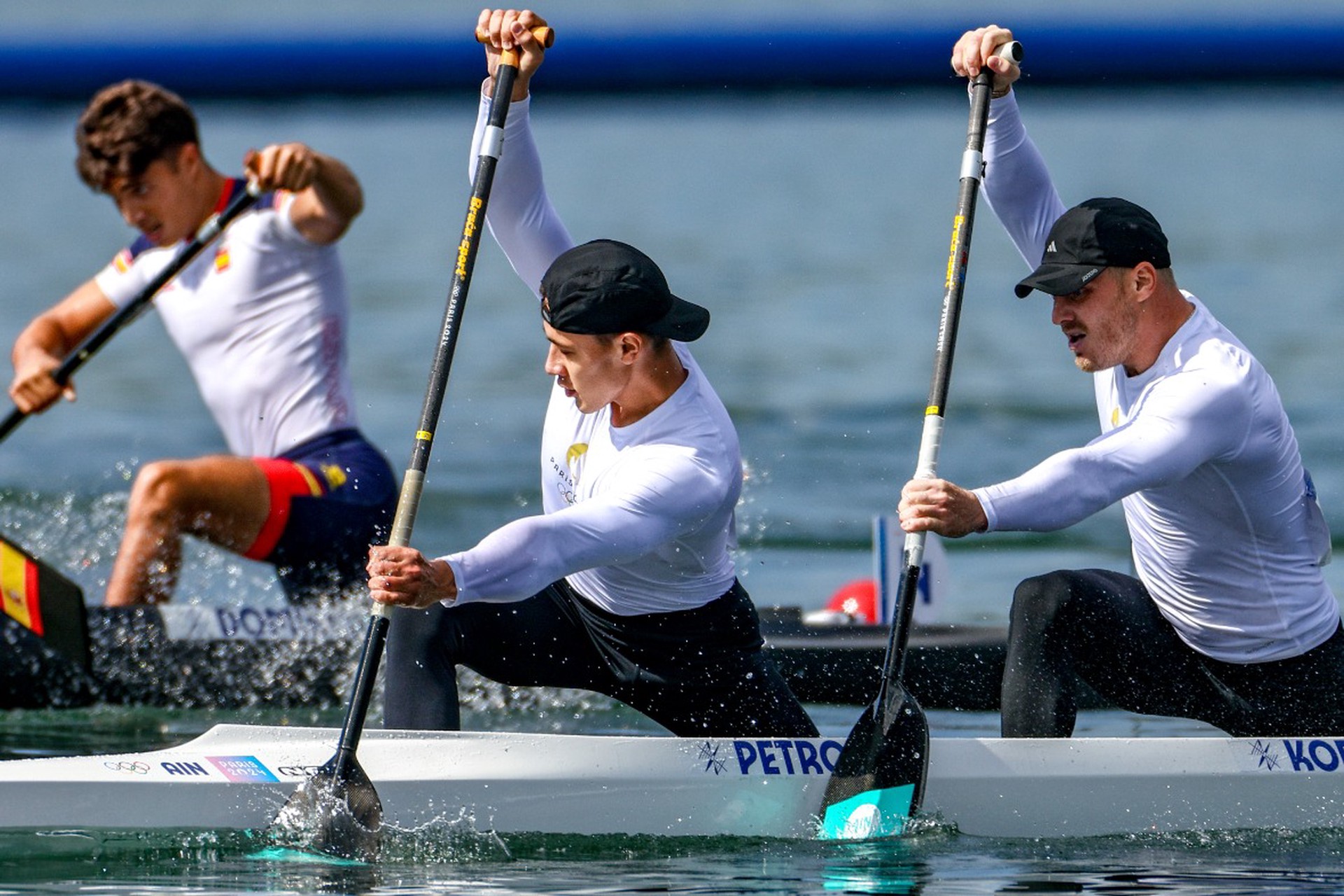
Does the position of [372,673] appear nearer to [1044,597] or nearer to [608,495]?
[608,495]

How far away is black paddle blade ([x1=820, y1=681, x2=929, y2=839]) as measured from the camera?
14.7 feet

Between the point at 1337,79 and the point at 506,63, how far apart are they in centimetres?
2639

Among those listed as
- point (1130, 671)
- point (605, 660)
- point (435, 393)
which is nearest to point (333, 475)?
point (435, 393)

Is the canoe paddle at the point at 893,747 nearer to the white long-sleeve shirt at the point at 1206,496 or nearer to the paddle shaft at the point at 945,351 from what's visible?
the paddle shaft at the point at 945,351

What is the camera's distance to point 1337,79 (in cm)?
2911

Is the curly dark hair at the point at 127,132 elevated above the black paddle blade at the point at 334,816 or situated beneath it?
elevated above

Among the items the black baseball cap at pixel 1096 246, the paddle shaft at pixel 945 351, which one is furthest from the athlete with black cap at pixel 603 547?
the black baseball cap at pixel 1096 246

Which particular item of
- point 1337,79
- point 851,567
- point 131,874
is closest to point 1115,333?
point 131,874

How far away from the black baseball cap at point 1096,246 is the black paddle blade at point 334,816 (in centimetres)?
166

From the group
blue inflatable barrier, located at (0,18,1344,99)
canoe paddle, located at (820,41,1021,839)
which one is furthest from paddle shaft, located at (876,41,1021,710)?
blue inflatable barrier, located at (0,18,1344,99)

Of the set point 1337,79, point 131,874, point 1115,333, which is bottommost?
point 131,874

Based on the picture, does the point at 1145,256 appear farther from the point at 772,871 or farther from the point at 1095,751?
the point at 772,871

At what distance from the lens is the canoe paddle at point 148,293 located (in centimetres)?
645

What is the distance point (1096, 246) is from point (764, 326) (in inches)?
504
